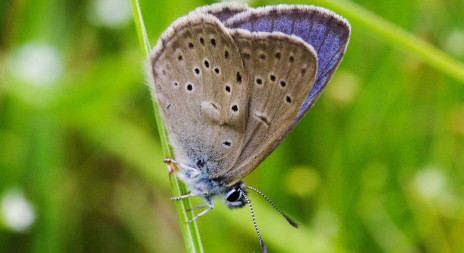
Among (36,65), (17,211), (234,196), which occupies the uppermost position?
(36,65)

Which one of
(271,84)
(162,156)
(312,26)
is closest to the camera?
(312,26)

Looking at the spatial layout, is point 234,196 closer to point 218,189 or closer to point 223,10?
point 218,189

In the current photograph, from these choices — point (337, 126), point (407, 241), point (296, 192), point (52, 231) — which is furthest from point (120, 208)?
point (407, 241)

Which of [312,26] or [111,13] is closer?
[312,26]

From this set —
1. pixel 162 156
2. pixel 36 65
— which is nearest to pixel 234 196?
pixel 162 156

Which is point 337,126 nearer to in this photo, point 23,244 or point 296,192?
point 296,192
